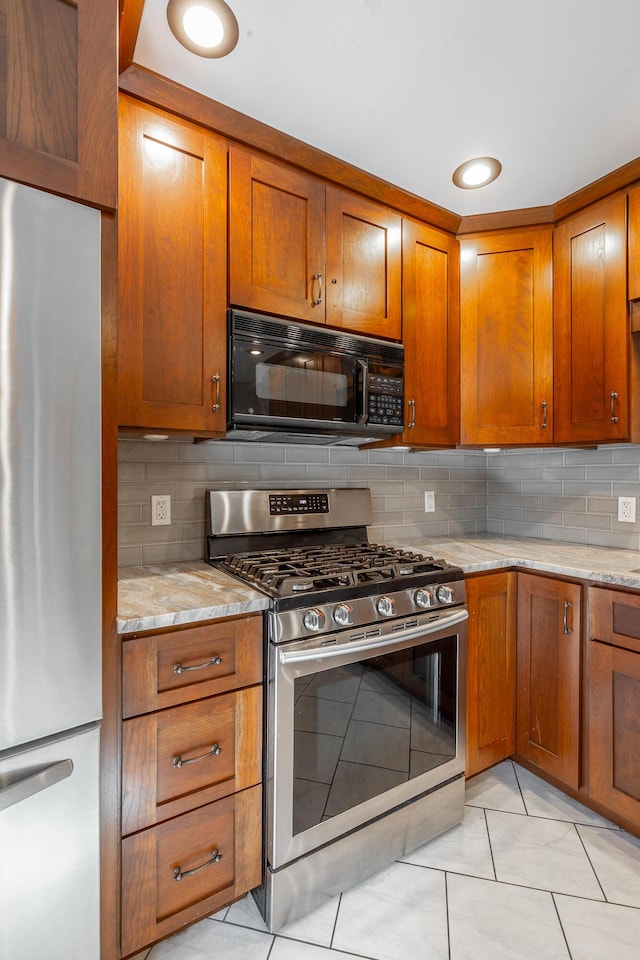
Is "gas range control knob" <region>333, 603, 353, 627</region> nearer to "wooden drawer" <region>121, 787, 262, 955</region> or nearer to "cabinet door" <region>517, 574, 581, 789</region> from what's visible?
"wooden drawer" <region>121, 787, 262, 955</region>

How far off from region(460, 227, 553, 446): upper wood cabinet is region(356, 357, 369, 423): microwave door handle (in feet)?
1.96

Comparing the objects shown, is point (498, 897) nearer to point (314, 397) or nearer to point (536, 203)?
point (314, 397)

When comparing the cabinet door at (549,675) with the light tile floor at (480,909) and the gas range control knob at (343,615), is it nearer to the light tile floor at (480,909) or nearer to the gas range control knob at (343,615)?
the light tile floor at (480,909)

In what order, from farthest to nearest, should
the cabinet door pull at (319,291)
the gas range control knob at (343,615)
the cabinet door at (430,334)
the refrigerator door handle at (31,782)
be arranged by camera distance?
the cabinet door at (430,334) < the cabinet door pull at (319,291) < the gas range control knob at (343,615) < the refrigerator door handle at (31,782)

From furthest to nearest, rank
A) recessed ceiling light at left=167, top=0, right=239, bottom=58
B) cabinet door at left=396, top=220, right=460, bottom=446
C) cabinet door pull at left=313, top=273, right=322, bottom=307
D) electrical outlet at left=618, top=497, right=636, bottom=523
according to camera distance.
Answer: electrical outlet at left=618, top=497, right=636, bottom=523
cabinet door at left=396, top=220, right=460, bottom=446
cabinet door pull at left=313, top=273, right=322, bottom=307
recessed ceiling light at left=167, top=0, right=239, bottom=58

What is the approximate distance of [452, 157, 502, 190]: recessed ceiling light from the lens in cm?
177

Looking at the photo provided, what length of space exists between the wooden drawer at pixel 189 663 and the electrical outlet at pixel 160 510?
0.65m

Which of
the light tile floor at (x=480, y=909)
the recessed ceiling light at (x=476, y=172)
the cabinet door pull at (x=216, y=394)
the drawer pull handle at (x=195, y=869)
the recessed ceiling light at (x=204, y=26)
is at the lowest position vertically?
the light tile floor at (x=480, y=909)

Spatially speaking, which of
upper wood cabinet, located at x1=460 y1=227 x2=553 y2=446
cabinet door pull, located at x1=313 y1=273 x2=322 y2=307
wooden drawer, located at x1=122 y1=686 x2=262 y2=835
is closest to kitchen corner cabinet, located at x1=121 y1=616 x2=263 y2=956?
wooden drawer, located at x1=122 y1=686 x2=262 y2=835

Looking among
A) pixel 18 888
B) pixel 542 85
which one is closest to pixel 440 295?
pixel 542 85

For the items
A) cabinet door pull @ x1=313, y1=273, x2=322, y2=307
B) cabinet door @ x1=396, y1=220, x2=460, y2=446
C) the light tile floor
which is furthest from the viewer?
cabinet door @ x1=396, y1=220, x2=460, y2=446

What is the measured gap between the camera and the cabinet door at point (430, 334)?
204 cm

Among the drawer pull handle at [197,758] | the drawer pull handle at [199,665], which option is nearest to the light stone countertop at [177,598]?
the drawer pull handle at [199,665]

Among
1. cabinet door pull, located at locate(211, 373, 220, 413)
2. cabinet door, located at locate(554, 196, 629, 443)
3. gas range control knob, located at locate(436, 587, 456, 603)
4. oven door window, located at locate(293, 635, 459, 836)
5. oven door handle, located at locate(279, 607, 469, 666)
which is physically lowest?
oven door window, located at locate(293, 635, 459, 836)
